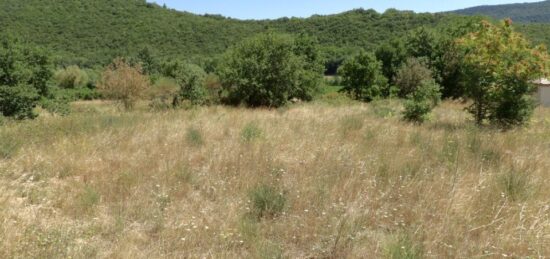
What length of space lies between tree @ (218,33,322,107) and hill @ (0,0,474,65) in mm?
37949

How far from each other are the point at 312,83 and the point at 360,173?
22.1 metres

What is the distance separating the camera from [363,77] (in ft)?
110

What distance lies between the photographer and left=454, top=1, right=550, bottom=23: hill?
106525 mm

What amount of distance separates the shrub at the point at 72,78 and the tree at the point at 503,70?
50.6 m

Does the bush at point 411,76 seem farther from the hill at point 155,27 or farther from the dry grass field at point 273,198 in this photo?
the hill at point 155,27

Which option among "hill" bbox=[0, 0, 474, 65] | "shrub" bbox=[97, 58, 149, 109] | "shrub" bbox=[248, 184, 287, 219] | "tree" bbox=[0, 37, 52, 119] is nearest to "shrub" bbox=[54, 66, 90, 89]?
"hill" bbox=[0, 0, 474, 65]

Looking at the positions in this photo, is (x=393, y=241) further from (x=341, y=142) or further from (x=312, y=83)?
(x=312, y=83)

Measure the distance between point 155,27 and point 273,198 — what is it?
72.4 meters

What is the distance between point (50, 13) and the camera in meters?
64.4

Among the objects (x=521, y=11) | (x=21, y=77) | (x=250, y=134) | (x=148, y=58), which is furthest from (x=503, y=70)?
(x=521, y=11)

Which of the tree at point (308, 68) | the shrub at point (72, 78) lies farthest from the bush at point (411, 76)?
the shrub at point (72, 78)

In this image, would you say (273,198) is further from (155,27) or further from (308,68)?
(155,27)

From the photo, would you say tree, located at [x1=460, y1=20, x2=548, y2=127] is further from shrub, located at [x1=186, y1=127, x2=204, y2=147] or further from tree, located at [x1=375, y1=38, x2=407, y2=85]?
tree, located at [x1=375, y1=38, x2=407, y2=85]

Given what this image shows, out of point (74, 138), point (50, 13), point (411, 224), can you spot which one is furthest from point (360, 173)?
point (50, 13)
